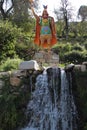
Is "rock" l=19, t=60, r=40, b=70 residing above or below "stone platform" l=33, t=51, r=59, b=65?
above

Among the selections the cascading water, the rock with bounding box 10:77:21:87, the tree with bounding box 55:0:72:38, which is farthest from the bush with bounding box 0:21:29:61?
the tree with bounding box 55:0:72:38

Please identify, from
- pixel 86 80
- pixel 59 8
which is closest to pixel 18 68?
pixel 86 80

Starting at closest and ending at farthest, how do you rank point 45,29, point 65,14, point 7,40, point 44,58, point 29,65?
1. point 29,65
2. point 45,29
3. point 44,58
4. point 7,40
5. point 65,14

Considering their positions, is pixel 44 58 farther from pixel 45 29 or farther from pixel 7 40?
pixel 45 29

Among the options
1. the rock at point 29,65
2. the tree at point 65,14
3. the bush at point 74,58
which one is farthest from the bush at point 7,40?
the tree at point 65,14

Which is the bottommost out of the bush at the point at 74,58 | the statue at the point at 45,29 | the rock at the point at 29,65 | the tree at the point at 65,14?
the tree at the point at 65,14

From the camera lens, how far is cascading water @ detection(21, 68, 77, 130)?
33.9 feet

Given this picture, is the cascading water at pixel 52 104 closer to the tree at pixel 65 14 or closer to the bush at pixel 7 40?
the bush at pixel 7 40

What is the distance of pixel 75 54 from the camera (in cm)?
1555

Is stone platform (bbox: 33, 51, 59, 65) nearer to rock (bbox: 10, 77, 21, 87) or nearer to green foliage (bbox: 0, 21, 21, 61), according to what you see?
green foliage (bbox: 0, 21, 21, 61)

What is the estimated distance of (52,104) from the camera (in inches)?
420

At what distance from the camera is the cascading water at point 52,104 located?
10.3 meters

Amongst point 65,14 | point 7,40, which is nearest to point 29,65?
point 7,40

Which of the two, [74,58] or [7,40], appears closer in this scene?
[7,40]
